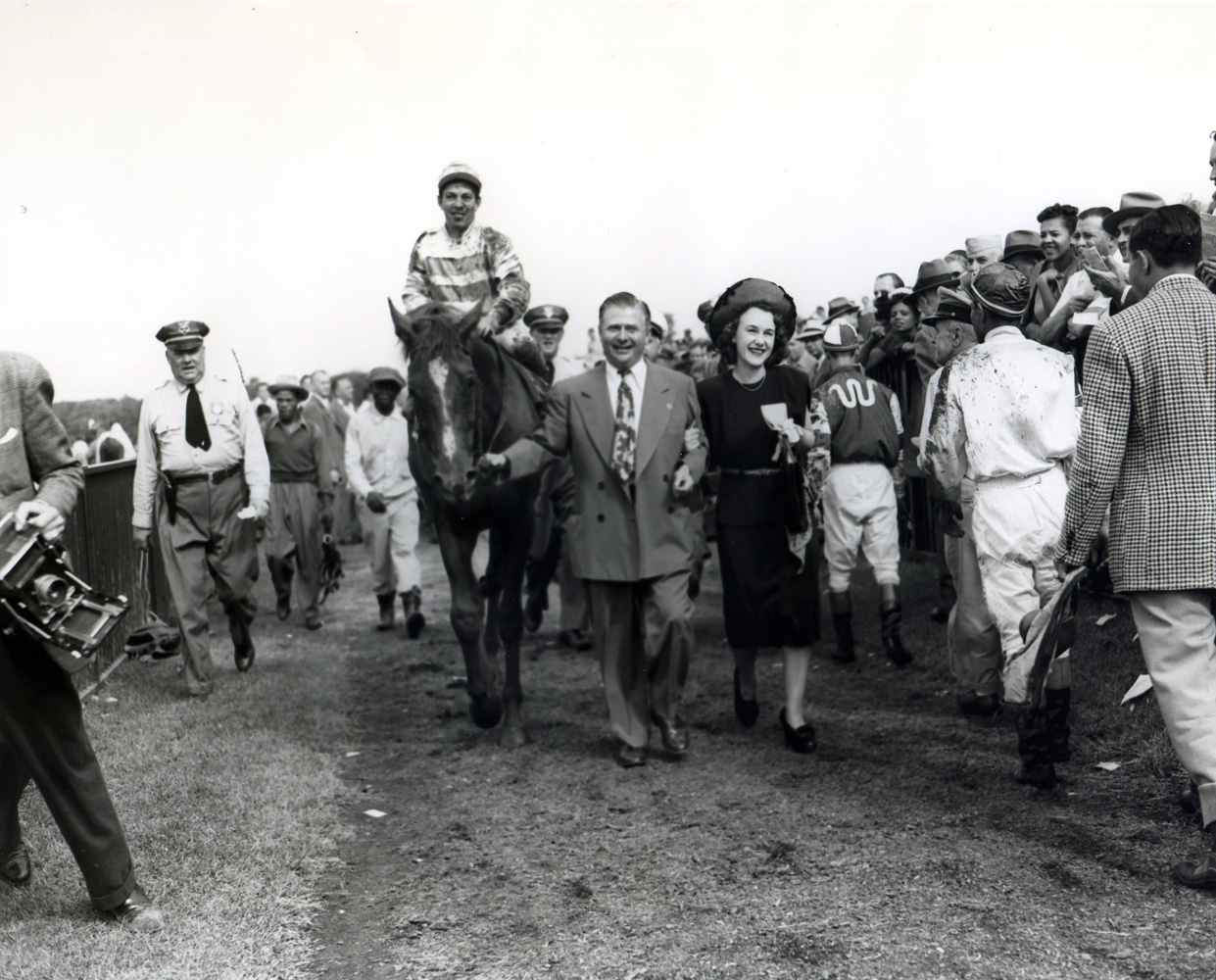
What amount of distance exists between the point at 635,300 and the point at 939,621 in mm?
3968

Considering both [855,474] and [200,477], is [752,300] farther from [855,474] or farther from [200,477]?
[200,477]

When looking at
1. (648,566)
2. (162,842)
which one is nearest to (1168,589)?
(648,566)

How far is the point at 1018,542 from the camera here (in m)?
5.33

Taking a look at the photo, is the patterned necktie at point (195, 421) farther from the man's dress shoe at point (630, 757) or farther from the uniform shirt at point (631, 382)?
the man's dress shoe at point (630, 757)

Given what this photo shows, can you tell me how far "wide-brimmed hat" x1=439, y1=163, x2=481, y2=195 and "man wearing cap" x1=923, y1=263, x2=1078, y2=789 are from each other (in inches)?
113

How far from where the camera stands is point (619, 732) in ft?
19.4

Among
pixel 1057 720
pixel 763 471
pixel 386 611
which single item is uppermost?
pixel 763 471

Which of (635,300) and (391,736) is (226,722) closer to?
(391,736)

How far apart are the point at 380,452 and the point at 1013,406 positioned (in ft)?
21.5

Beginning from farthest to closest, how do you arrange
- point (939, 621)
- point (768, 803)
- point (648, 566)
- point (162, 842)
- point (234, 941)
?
point (939, 621), point (648, 566), point (768, 803), point (162, 842), point (234, 941)

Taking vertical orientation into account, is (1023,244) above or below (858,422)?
above

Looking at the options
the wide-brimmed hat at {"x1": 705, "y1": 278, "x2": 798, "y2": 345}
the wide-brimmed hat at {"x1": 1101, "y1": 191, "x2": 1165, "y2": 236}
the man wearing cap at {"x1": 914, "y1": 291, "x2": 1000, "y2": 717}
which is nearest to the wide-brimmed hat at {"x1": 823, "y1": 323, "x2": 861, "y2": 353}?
the wide-brimmed hat at {"x1": 705, "y1": 278, "x2": 798, "y2": 345}

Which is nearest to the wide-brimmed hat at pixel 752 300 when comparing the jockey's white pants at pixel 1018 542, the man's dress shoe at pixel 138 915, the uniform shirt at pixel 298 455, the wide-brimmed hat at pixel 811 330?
the jockey's white pants at pixel 1018 542

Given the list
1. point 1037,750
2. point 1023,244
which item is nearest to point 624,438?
point 1037,750
